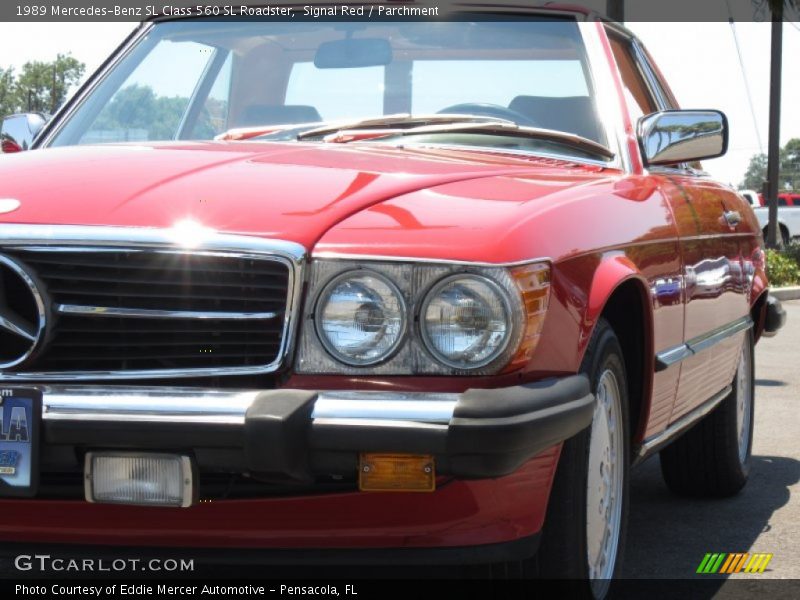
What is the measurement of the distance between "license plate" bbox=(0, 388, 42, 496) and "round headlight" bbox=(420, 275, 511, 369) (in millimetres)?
789

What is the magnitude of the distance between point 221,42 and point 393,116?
0.98 meters

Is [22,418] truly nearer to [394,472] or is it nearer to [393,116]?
[394,472]

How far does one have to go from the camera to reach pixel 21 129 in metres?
4.80

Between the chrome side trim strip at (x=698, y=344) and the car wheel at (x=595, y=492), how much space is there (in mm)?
363

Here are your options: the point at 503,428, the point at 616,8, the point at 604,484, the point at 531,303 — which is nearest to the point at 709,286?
the point at 604,484

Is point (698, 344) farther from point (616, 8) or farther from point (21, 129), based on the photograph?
point (616, 8)

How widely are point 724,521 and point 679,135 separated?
4.82 ft

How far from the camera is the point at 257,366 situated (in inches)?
114

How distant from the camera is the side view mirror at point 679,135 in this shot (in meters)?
4.41

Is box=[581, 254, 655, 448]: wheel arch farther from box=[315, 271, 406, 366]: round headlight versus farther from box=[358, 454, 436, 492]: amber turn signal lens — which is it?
box=[358, 454, 436, 492]: amber turn signal lens

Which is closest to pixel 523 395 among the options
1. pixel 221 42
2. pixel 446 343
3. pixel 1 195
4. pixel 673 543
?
pixel 446 343

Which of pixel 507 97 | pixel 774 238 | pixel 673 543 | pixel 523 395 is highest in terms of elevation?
pixel 507 97

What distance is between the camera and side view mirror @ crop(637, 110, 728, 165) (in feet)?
14.5

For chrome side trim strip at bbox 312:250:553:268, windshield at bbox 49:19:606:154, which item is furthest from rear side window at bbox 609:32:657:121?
chrome side trim strip at bbox 312:250:553:268
